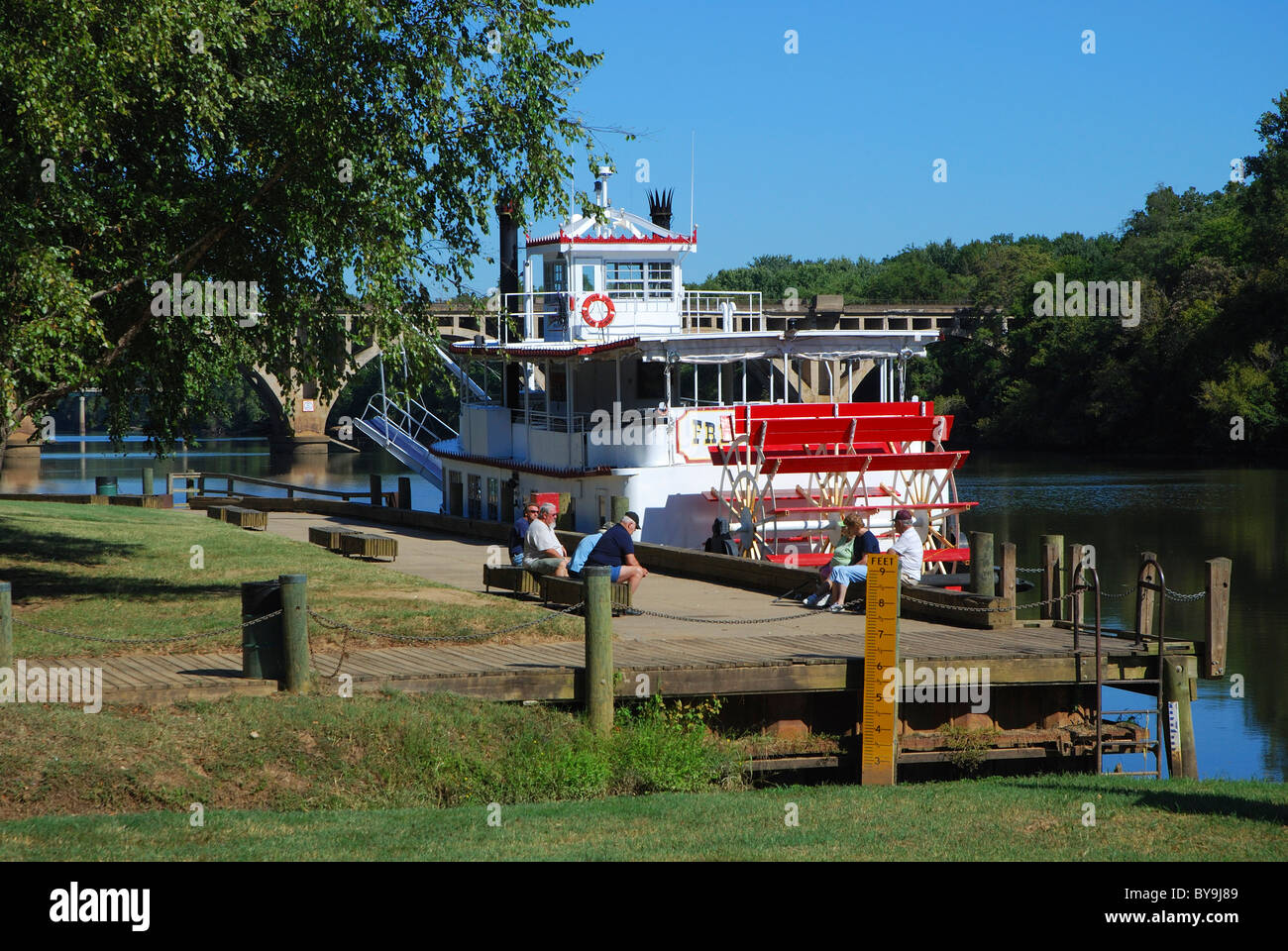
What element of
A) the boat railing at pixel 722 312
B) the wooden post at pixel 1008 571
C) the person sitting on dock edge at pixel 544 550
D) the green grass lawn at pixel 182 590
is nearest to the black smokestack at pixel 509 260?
the boat railing at pixel 722 312

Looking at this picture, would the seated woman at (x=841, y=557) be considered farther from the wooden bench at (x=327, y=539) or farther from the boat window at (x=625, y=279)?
the boat window at (x=625, y=279)

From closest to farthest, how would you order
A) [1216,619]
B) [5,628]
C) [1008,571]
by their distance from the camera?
1. [5,628]
2. [1216,619]
3. [1008,571]

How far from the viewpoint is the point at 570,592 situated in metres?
15.0

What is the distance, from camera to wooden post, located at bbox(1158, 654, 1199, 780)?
1334 cm

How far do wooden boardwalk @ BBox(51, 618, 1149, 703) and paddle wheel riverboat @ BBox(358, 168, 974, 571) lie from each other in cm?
865

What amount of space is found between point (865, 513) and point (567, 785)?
520 inches

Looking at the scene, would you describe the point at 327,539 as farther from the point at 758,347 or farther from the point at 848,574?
the point at 848,574

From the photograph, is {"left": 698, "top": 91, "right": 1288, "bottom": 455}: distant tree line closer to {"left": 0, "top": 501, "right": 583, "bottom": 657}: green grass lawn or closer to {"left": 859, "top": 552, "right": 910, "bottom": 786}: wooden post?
{"left": 0, "top": 501, "right": 583, "bottom": 657}: green grass lawn

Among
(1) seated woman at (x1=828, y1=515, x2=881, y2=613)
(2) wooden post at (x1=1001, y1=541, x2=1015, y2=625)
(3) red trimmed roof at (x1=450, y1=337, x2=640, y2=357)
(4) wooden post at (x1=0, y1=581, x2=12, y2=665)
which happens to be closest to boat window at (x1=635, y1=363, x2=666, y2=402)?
(3) red trimmed roof at (x1=450, y1=337, x2=640, y2=357)

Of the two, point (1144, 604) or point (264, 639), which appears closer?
point (264, 639)

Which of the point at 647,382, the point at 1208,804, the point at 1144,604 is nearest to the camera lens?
the point at 1208,804

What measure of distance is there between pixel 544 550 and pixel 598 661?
5.98 m

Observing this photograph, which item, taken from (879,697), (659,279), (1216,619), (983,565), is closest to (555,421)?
(659,279)
